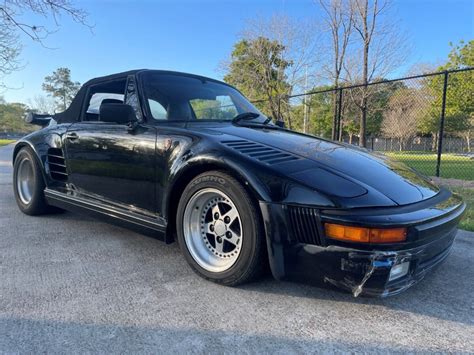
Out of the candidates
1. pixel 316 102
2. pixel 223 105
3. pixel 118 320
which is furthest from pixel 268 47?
pixel 118 320

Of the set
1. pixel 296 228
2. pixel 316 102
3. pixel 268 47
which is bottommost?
pixel 296 228

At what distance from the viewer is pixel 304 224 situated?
6.15ft

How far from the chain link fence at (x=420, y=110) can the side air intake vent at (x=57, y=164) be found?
19.9ft

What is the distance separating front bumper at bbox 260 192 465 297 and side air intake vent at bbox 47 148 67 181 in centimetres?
243

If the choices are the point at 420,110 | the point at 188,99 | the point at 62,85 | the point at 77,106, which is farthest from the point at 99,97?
the point at 62,85

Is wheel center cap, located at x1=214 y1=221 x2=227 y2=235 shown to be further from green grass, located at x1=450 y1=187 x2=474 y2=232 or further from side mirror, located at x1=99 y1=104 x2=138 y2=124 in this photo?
green grass, located at x1=450 y1=187 x2=474 y2=232

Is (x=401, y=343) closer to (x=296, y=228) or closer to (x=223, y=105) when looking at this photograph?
(x=296, y=228)

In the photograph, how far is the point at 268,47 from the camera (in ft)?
48.9

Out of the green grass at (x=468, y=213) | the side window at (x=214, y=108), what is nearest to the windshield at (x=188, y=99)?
the side window at (x=214, y=108)

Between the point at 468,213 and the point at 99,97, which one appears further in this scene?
the point at 468,213

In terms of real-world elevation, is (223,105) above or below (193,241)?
above

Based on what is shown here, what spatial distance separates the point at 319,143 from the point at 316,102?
15.3 meters

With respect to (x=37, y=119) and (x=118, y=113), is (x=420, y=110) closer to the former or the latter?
(x=37, y=119)

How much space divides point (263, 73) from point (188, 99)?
1316 cm
